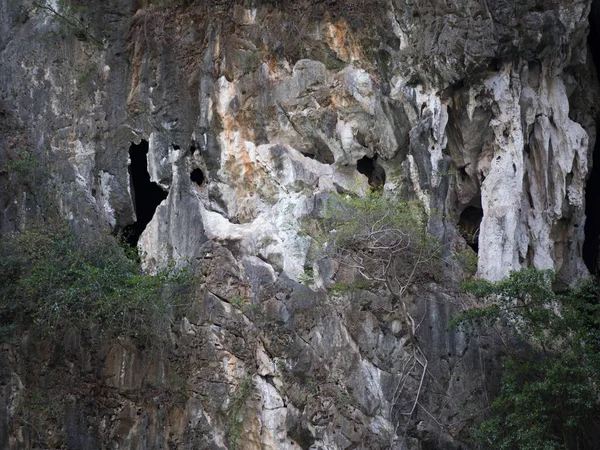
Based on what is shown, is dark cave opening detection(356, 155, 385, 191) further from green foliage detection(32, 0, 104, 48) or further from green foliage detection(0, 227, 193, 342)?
green foliage detection(32, 0, 104, 48)

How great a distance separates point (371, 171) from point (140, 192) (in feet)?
18.5

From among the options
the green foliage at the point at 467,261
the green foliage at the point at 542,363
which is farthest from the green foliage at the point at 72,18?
the green foliage at the point at 542,363

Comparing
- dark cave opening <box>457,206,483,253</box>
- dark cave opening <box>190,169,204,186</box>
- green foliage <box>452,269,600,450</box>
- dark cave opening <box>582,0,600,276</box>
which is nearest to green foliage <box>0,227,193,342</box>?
dark cave opening <box>190,169,204,186</box>

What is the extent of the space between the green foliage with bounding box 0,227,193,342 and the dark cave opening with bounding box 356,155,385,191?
4.63 m

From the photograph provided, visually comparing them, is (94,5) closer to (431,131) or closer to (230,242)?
(230,242)

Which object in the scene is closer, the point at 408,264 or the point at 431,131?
the point at 408,264

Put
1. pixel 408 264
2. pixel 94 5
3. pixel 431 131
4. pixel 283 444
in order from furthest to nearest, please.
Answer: pixel 94 5
pixel 431 131
pixel 408 264
pixel 283 444

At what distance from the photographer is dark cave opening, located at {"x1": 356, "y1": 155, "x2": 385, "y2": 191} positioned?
1944 centimetres

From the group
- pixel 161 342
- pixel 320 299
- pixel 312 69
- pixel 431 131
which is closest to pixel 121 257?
pixel 161 342

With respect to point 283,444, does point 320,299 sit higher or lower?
higher

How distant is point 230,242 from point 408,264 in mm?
3598

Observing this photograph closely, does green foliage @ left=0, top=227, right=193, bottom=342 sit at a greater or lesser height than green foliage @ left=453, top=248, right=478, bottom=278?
lesser

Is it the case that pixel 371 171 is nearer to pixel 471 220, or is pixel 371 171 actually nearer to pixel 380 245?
pixel 471 220

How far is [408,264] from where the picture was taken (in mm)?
17328
